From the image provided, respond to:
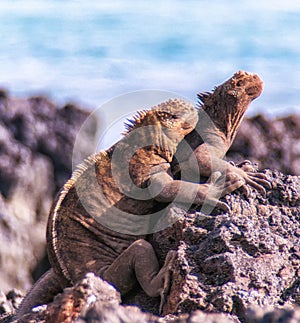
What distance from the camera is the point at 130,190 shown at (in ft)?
20.0

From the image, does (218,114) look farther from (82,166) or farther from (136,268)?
(136,268)

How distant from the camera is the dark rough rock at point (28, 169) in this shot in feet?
38.7

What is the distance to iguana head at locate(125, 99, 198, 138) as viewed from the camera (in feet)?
20.5

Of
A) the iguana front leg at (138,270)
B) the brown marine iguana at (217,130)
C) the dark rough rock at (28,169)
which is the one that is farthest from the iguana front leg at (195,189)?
the dark rough rock at (28,169)

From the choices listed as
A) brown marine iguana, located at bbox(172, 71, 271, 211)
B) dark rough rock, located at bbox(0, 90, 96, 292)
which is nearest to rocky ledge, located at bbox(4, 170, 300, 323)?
brown marine iguana, located at bbox(172, 71, 271, 211)

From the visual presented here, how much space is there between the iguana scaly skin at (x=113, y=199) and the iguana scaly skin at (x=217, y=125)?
155 mm

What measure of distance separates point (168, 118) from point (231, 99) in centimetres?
58

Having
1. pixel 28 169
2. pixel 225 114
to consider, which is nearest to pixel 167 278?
pixel 225 114

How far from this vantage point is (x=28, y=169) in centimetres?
1201

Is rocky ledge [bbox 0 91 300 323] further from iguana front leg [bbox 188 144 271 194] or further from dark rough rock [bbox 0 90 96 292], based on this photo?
dark rough rock [bbox 0 90 96 292]

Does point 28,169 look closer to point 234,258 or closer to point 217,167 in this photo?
point 217,167

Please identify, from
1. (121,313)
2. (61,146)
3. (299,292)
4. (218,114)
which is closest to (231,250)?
(299,292)

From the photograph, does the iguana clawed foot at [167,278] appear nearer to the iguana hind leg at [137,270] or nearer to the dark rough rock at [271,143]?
the iguana hind leg at [137,270]

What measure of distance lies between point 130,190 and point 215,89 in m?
1.16
